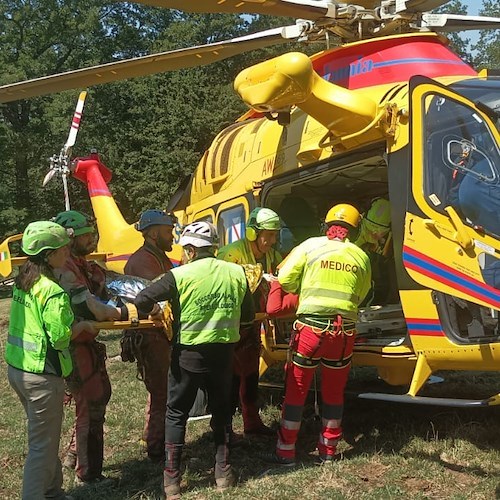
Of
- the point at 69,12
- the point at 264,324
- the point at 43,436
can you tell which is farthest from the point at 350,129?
the point at 69,12

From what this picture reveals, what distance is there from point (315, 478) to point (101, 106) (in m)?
28.0

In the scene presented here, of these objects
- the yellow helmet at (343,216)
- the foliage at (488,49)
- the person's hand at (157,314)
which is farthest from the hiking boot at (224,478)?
the foliage at (488,49)

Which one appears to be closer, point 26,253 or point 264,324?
point 26,253

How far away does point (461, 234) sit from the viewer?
3.92m

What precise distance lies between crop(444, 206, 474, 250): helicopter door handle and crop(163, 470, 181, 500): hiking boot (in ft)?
7.24

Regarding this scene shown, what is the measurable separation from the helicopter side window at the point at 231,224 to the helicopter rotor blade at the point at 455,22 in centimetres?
230

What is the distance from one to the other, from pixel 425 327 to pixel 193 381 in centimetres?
151

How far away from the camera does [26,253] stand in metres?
3.61

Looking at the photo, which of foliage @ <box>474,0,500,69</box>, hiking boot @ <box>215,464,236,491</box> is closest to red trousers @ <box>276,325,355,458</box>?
hiking boot @ <box>215,464,236,491</box>

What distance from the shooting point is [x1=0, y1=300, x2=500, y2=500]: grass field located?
395 centimetres

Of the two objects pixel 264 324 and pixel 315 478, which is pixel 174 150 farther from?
pixel 315 478

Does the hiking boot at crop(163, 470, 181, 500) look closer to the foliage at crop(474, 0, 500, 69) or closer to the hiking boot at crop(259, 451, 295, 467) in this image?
the hiking boot at crop(259, 451, 295, 467)

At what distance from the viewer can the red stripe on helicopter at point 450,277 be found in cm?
382

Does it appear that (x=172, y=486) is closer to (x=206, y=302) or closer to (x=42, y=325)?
(x=206, y=302)
